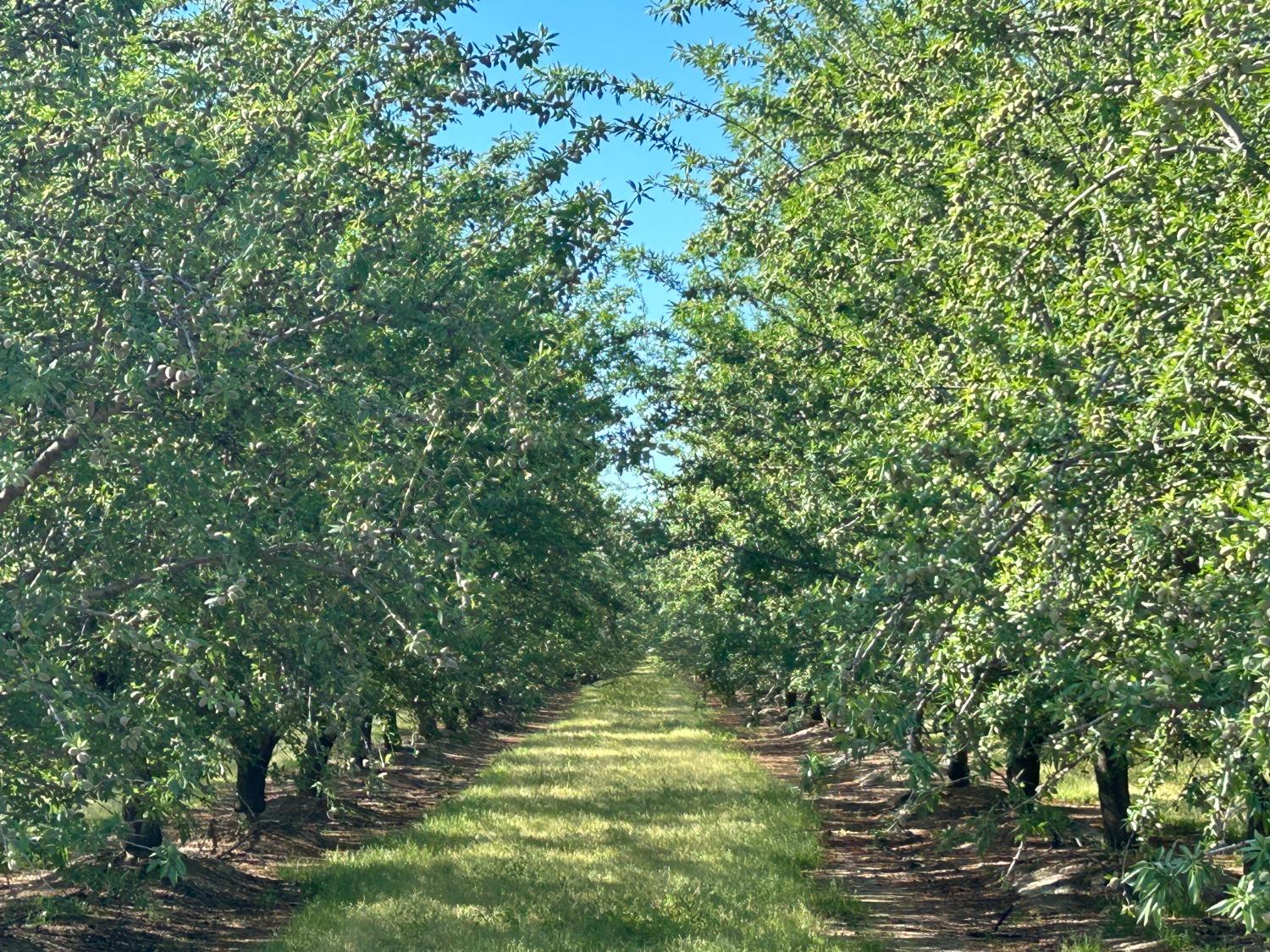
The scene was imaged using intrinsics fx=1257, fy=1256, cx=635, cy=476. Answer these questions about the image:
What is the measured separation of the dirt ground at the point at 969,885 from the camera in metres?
12.4

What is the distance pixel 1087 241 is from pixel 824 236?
155 inches

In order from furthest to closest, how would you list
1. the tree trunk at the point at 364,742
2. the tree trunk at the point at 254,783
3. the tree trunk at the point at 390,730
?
the tree trunk at the point at 390,730 → the tree trunk at the point at 254,783 → the tree trunk at the point at 364,742

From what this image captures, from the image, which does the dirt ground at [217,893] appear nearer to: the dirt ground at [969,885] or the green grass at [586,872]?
the green grass at [586,872]

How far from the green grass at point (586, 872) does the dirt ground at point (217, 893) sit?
713 mm

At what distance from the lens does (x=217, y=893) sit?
14859 millimetres

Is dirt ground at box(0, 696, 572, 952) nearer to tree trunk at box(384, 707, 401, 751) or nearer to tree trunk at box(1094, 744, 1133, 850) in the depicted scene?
tree trunk at box(384, 707, 401, 751)

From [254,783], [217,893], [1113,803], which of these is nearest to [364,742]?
[217,893]

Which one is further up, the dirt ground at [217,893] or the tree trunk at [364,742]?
the tree trunk at [364,742]

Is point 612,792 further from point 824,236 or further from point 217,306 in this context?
point 217,306

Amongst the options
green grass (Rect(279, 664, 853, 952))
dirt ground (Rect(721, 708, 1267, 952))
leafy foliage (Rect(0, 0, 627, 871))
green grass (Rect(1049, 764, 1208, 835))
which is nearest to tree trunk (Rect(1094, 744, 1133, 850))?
green grass (Rect(1049, 764, 1208, 835))

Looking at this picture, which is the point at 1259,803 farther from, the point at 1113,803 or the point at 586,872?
the point at 586,872

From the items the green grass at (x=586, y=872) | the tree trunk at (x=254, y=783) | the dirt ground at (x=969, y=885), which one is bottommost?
the dirt ground at (x=969, y=885)

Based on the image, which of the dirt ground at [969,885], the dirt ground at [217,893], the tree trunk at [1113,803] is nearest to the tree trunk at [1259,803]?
the dirt ground at [969,885]

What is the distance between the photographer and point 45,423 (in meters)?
7.88
